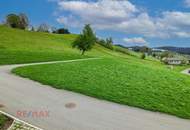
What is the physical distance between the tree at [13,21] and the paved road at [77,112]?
318 feet

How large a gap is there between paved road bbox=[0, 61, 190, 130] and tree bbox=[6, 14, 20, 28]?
96.8 metres

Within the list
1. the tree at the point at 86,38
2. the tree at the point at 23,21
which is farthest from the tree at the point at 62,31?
the tree at the point at 86,38

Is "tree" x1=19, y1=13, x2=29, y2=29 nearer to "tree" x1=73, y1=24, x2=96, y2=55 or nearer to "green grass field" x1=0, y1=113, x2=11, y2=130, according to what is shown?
"tree" x1=73, y1=24, x2=96, y2=55

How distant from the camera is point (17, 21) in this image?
104m

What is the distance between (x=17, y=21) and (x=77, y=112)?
334 feet

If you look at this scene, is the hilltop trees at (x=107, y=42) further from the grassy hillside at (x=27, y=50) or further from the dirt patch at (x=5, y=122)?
the dirt patch at (x=5, y=122)

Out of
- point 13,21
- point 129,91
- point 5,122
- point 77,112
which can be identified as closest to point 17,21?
point 13,21

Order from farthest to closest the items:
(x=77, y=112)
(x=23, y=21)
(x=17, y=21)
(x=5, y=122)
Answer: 1. (x=23, y=21)
2. (x=17, y=21)
3. (x=77, y=112)
4. (x=5, y=122)

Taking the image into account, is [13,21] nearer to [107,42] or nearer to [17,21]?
[17,21]

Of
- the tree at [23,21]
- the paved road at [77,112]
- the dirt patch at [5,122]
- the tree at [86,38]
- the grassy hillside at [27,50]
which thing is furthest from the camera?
the tree at [23,21]

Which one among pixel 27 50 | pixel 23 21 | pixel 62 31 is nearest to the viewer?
pixel 27 50

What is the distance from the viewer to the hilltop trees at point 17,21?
10412 centimetres

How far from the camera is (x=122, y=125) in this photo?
8.66 metres

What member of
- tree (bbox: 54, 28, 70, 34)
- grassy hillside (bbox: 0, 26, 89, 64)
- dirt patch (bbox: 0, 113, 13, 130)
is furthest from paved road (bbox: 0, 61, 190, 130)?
tree (bbox: 54, 28, 70, 34)
